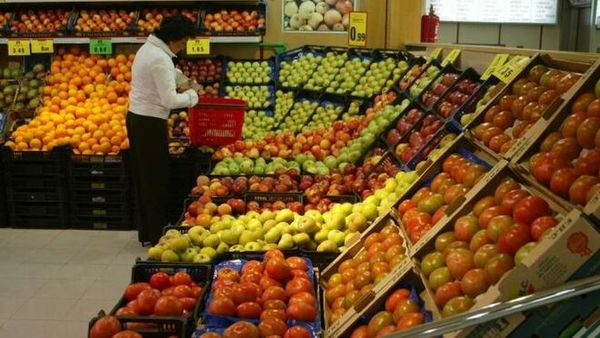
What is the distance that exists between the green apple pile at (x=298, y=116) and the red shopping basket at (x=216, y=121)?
927 mm

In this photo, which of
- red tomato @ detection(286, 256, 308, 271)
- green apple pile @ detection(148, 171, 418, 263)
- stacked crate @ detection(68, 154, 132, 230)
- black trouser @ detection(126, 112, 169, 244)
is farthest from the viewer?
stacked crate @ detection(68, 154, 132, 230)

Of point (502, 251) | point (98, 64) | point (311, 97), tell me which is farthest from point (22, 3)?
point (502, 251)

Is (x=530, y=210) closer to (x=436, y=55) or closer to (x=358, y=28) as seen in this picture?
(x=436, y=55)

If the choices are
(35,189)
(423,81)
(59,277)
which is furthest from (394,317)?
(35,189)

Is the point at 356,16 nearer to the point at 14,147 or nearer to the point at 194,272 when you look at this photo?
the point at 14,147

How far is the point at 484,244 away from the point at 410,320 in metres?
0.36

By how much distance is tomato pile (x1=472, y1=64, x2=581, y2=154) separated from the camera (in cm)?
265

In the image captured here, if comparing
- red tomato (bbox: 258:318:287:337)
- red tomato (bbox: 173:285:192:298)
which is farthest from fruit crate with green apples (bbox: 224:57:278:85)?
red tomato (bbox: 258:318:287:337)

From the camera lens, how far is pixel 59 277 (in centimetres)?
474

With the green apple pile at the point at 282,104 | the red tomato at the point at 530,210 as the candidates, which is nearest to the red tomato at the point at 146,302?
the red tomato at the point at 530,210

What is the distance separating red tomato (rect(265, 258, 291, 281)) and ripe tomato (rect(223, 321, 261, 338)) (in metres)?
0.50

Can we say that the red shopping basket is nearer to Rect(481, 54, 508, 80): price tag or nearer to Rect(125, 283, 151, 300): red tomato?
Rect(481, 54, 508, 80): price tag

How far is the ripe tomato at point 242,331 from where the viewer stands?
2.29 meters

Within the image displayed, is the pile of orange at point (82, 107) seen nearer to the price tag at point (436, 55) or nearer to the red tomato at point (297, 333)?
the price tag at point (436, 55)
